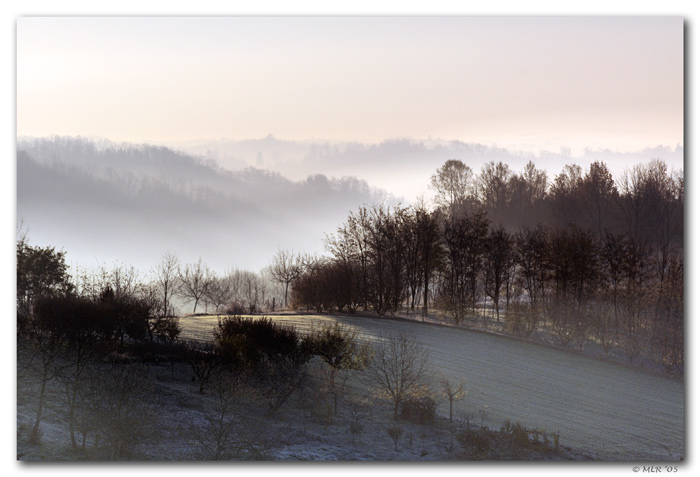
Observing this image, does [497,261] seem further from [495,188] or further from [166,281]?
[166,281]

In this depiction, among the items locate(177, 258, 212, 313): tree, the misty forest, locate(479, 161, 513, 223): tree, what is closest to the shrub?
the misty forest

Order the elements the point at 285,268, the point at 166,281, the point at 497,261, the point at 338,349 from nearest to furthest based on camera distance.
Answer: the point at 338,349, the point at 166,281, the point at 285,268, the point at 497,261

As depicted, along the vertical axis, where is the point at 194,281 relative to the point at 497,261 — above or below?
Result: below

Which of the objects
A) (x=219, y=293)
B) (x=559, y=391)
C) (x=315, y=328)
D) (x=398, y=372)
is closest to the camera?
(x=398, y=372)

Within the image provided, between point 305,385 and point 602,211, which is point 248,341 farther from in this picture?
point 602,211

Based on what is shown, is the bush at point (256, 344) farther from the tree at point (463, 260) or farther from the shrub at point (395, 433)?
the tree at point (463, 260)

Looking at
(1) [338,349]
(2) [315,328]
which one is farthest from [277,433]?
(2) [315,328]

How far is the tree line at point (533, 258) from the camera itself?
33.5ft

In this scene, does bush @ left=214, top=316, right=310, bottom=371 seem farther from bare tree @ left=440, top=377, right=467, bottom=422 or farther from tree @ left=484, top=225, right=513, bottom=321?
tree @ left=484, top=225, right=513, bottom=321

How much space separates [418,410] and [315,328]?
105 inches

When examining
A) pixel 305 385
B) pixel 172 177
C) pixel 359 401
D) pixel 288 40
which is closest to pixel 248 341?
pixel 305 385

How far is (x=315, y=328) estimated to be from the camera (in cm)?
1107

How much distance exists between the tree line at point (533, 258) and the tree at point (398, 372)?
312cm
